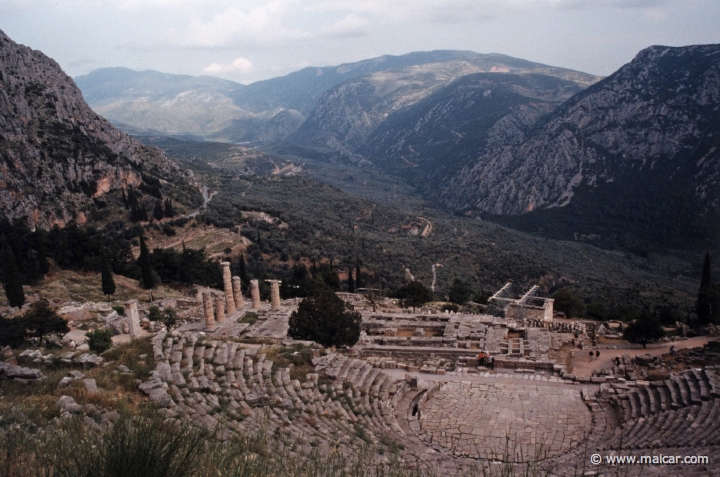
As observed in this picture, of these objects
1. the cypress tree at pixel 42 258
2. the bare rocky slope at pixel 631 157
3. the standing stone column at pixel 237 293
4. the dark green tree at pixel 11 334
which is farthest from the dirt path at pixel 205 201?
the bare rocky slope at pixel 631 157

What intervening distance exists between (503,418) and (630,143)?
100589 mm

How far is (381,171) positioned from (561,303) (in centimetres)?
14493

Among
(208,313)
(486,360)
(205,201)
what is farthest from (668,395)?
(205,201)

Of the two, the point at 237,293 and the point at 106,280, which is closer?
the point at 237,293

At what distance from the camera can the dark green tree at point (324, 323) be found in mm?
23125

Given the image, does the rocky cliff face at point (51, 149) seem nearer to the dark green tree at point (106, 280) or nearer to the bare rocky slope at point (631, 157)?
the dark green tree at point (106, 280)

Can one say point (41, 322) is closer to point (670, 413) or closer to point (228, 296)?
point (228, 296)

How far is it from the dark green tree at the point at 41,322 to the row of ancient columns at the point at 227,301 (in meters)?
6.64

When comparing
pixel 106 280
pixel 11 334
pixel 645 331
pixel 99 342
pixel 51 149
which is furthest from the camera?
pixel 51 149

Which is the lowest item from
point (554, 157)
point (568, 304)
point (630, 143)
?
point (568, 304)

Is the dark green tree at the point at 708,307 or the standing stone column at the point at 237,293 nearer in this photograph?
the dark green tree at the point at 708,307

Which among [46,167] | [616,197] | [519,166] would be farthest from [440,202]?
[46,167]

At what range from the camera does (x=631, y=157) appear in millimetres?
99750

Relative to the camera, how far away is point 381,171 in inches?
6954
